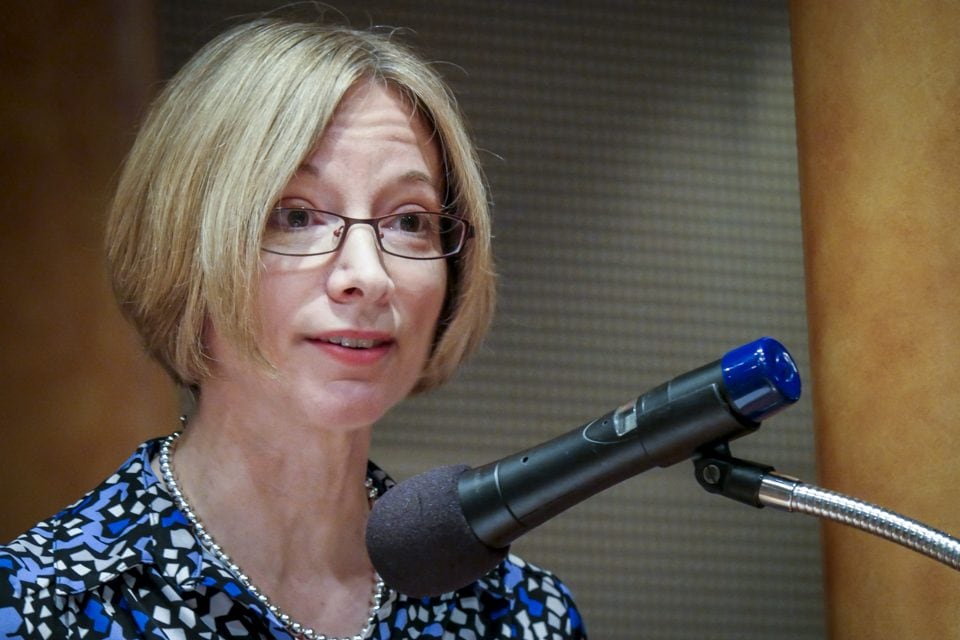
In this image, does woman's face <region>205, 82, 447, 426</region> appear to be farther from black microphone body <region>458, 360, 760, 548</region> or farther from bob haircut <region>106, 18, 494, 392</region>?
black microphone body <region>458, 360, 760, 548</region>

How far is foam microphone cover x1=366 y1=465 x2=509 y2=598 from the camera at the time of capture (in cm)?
111

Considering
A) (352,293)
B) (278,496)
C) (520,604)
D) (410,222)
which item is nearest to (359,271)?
(352,293)

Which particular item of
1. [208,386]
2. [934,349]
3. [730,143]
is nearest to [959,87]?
[934,349]

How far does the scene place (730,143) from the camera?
7.75ft

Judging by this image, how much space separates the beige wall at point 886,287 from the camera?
5.27ft

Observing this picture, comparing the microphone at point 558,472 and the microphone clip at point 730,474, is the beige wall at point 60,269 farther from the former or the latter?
the microphone clip at point 730,474

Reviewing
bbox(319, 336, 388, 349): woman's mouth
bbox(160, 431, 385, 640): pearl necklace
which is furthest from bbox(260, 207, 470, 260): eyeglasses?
bbox(160, 431, 385, 640): pearl necklace

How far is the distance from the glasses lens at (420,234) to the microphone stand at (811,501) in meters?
0.66

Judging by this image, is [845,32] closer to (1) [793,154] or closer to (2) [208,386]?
(1) [793,154]

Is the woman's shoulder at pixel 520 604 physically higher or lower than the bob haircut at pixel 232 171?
lower

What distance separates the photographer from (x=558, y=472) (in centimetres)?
104

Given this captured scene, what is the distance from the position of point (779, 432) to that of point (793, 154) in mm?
510

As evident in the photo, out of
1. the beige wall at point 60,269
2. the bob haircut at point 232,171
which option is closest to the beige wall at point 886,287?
the bob haircut at point 232,171

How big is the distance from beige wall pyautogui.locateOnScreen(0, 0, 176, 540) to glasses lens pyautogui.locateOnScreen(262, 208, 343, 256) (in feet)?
2.01
